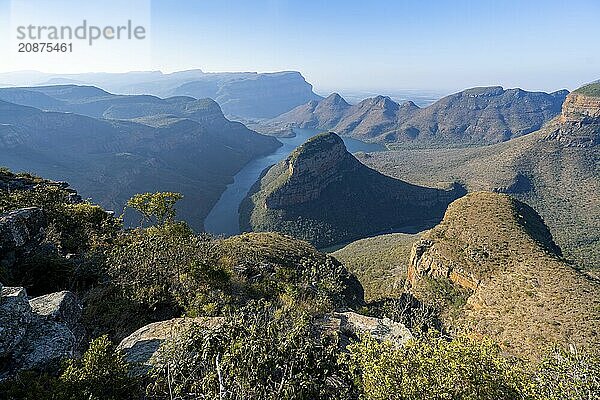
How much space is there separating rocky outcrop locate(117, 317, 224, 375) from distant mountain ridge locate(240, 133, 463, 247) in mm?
75087

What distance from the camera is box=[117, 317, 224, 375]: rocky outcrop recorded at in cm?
841

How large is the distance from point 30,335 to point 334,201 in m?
91.2

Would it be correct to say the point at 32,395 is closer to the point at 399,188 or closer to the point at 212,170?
the point at 399,188

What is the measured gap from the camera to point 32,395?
242 inches

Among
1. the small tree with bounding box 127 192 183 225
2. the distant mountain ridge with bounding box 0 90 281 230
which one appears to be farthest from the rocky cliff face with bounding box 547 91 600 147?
the small tree with bounding box 127 192 183 225

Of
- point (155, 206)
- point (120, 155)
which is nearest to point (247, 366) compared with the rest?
point (155, 206)

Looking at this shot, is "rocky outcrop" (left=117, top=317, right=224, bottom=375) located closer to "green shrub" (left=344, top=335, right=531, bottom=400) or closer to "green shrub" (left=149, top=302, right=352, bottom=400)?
"green shrub" (left=149, top=302, right=352, bottom=400)

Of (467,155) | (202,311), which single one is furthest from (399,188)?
(202,311)

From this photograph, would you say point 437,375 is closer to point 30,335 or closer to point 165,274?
point 30,335

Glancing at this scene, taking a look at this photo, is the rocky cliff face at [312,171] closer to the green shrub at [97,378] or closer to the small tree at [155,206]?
the small tree at [155,206]

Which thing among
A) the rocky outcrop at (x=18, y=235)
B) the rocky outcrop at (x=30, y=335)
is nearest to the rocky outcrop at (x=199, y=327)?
the rocky outcrop at (x=30, y=335)

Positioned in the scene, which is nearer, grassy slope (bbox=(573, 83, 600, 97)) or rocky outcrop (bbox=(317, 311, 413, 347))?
rocky outcrop (bbox=(317, 311, 413, 347))

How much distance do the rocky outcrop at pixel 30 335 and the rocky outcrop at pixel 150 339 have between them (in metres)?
1.32

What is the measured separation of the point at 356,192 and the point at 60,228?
87614 mm
